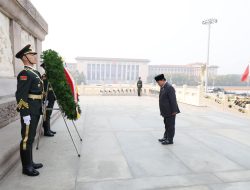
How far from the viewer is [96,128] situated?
20.7 ft

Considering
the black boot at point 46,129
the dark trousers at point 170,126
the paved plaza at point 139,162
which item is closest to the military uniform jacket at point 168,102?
the dark trousers at point 170,126

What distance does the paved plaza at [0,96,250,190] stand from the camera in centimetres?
297

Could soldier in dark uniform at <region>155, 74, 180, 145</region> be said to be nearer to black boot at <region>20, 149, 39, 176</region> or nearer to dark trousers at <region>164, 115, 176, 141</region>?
dark trousers at <region>164, 115, 176, 141</region>

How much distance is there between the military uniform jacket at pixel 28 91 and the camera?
2992 mm

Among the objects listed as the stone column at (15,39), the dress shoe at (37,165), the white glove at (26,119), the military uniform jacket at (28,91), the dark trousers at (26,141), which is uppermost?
the stone column at (15,39)

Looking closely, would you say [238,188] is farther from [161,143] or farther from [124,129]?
[124,129]

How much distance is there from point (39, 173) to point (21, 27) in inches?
199

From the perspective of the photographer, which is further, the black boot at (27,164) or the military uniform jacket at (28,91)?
the black boot at (27,164)

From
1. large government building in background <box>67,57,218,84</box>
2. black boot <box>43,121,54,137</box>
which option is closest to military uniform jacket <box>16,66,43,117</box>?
black boot <box>43,121,54,137</box>

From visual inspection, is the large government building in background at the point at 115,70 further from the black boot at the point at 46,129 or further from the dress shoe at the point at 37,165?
the dress shoe at the point at 37,165

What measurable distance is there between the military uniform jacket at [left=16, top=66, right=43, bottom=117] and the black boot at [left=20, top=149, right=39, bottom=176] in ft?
1.88

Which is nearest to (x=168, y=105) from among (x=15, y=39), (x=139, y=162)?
(x=139, y=162)

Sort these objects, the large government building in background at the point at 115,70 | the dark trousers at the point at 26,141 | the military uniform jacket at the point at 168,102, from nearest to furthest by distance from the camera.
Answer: the dark trousers at the point at 26,141
the military uniform jacket at the point at 168,102
the large government building in background at the point at 115,70

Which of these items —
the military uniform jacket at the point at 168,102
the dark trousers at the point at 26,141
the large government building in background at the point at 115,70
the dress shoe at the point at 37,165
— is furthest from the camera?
the large government building in background at the point at 115,70
